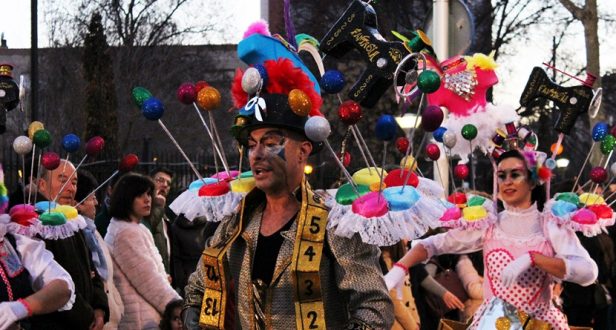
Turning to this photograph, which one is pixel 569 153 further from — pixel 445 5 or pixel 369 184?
pixel 369 184

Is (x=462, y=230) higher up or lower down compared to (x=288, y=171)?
lower down

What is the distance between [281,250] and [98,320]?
8.30 feet

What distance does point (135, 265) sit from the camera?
7.37 meters

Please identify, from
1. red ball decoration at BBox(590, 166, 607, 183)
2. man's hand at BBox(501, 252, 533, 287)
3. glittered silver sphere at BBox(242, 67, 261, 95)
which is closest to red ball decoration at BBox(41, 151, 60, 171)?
glittered silver sphere at BBox(242, 67, 261, 95)

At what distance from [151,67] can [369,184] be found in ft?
82.9

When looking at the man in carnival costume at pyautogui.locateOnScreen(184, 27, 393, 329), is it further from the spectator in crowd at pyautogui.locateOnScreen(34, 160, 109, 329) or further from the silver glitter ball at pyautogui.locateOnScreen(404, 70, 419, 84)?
the spectator in crowd at pyautogui.locateOnScreen(34, 160, 109, 329)

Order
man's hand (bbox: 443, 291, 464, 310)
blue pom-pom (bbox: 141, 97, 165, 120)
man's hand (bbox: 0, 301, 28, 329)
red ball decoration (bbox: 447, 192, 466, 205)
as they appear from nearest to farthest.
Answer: blue pom-pom (bbox: 141, 97, 165, 120) < man's hand (bbox: 0, 301, 28, 329) < red ball decoration (bbox: 447, 192, 466, 205) < man's hand (bbox: 443, 291, 464, 310)

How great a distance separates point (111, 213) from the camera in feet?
25.0

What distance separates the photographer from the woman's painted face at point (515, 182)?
21.4 ft

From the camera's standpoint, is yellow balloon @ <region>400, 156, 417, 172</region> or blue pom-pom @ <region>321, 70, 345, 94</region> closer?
blue pom-pom @ <region>321, 70, 345, 94</region>

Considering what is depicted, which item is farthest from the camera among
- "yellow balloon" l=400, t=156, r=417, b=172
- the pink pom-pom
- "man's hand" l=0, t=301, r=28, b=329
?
"man's hand" l=0, t=301, r=28, b=329

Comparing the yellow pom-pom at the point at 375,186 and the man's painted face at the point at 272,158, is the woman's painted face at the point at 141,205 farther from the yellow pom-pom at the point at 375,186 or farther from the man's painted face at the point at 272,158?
the yellow pom-pom at the point at 375,186

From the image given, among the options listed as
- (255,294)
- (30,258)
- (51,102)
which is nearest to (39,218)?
(30,258)

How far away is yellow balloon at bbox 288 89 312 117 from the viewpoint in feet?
13.8
